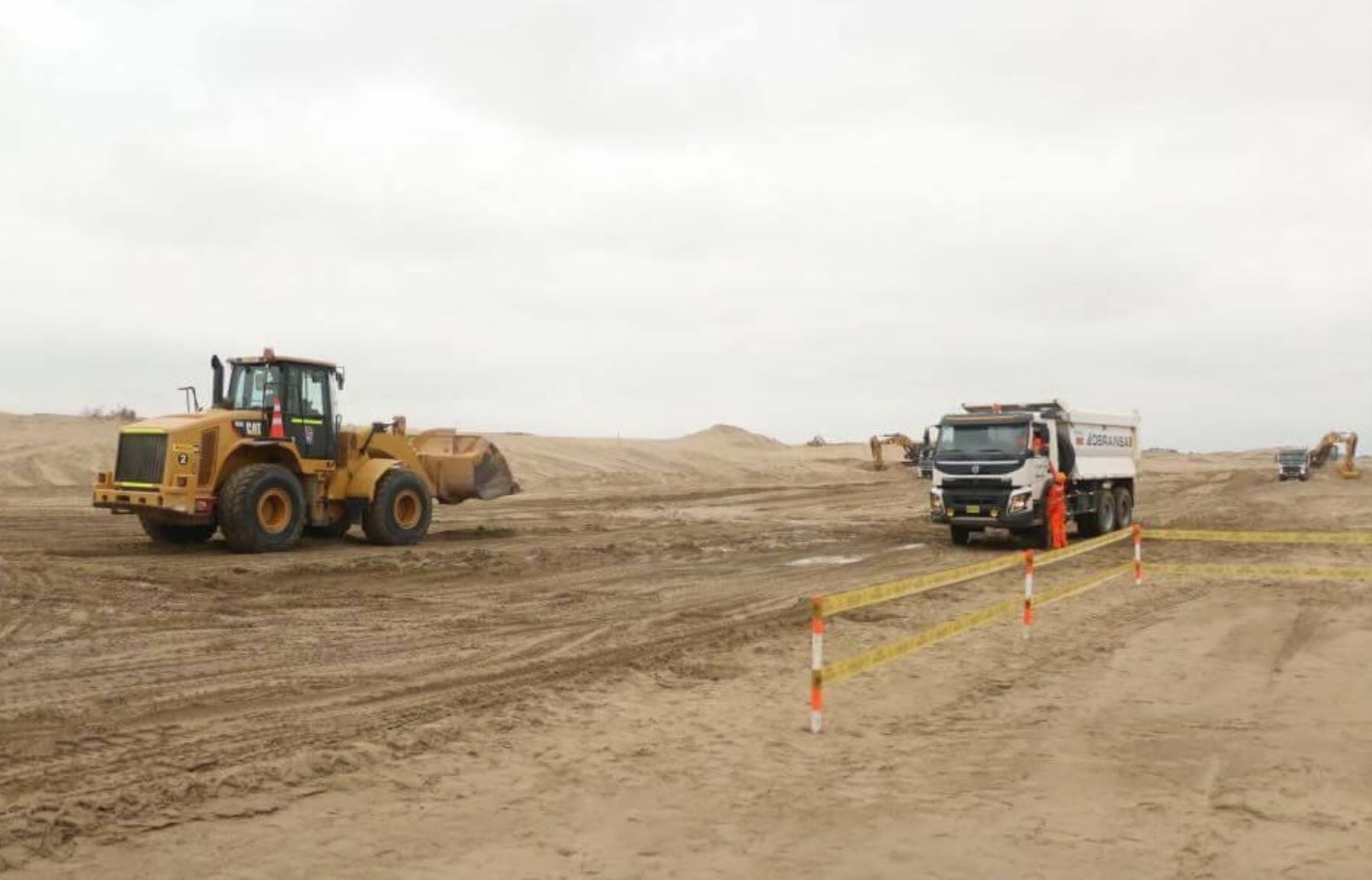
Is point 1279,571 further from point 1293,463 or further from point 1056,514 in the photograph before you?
point 1293,463

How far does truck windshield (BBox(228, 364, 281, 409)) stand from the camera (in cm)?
1656

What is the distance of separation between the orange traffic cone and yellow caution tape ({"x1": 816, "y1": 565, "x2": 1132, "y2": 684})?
10.2 metres

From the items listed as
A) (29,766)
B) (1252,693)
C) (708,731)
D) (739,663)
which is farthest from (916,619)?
(29,766)

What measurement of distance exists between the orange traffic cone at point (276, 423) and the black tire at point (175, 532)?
2125mm

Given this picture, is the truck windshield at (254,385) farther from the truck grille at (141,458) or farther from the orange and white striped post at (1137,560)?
the orange and white striped post at (1137,560)

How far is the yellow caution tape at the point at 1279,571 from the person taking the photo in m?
13.4

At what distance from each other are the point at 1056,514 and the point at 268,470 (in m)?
13.1

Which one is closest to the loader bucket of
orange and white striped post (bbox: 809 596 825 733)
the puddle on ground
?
the puddle on ground

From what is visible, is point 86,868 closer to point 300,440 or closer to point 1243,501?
point 300,440

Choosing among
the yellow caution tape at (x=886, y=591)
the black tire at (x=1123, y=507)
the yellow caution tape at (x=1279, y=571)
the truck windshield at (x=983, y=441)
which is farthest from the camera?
the black tire at (x=1123, y=507)

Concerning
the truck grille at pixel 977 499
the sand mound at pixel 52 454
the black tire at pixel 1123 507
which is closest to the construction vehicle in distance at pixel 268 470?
the truck grille at pixel 977 499

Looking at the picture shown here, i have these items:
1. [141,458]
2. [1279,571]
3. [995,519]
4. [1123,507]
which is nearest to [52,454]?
[141,458]

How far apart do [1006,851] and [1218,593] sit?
33.4 ft

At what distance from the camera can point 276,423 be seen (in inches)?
640
